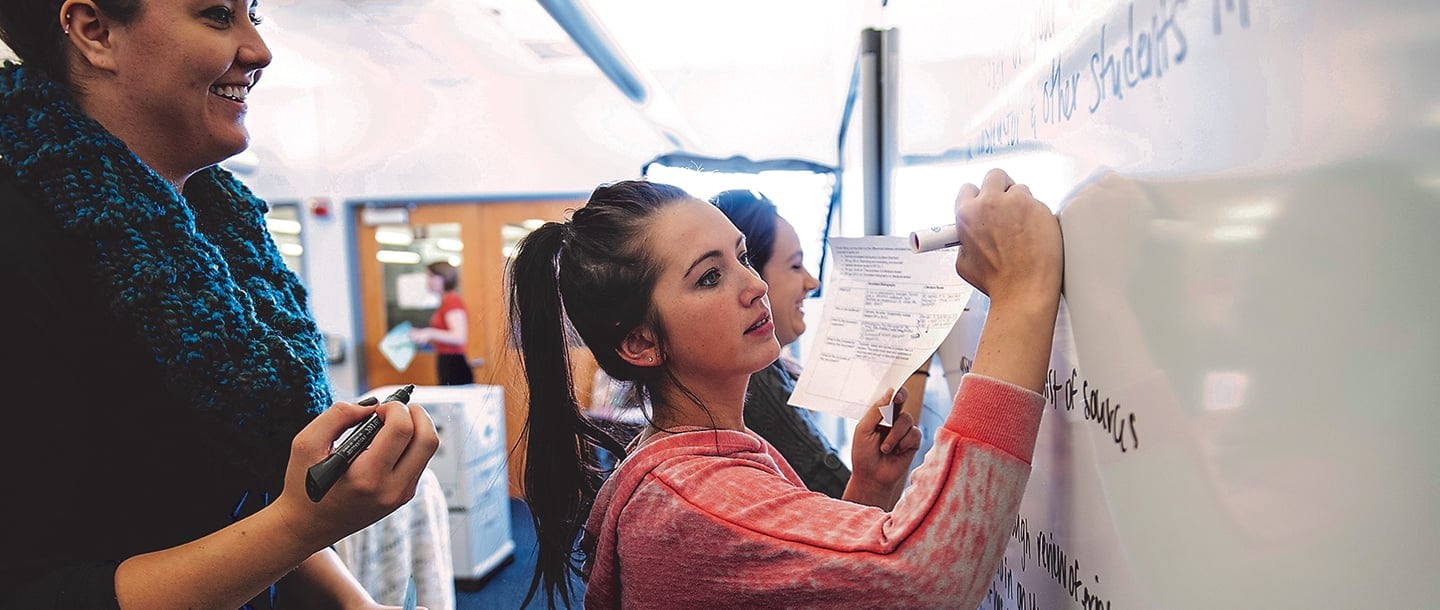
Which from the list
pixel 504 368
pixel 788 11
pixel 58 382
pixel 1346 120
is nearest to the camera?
pixel 1346 120

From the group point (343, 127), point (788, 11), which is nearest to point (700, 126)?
point (788, 11)

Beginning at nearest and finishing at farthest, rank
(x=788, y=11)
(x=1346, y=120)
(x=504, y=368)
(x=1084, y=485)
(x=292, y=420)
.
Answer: (x=1346, y=120)
(x=1084, y=485)
(x=292, y=420)
(x=504, y=368)
(x=788, y=11)

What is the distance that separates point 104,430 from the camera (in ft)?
2.23

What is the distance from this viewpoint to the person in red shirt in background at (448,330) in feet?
15.4

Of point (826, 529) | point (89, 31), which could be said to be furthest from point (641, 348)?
point (89, 31)

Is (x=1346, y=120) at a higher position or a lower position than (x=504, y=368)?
higher

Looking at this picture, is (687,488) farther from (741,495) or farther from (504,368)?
(504,368)

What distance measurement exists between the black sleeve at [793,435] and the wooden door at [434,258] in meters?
3.44

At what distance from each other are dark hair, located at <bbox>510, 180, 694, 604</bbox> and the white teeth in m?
0.34

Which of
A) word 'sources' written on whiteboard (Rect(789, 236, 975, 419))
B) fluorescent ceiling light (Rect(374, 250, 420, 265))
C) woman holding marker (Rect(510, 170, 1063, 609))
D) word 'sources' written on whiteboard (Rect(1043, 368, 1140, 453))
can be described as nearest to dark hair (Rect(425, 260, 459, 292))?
fluorescent ceiling light (Rect(374, 250, 420, 265))

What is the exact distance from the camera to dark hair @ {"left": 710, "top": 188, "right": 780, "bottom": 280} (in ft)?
4.82

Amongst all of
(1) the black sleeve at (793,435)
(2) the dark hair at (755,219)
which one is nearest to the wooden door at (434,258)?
(2) the dark hair at (755,219)

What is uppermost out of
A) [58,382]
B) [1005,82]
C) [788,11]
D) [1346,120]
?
[788,11]

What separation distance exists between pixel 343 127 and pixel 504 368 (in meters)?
4.20
